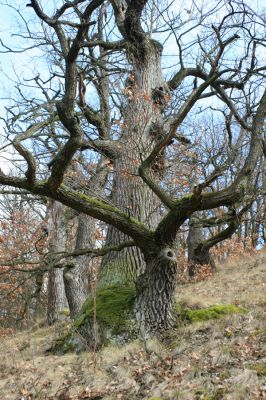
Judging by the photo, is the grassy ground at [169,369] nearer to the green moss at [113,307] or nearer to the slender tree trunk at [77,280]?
the green moss at [113,307]

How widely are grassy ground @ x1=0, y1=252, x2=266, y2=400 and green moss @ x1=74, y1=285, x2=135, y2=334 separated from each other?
53 centimetres

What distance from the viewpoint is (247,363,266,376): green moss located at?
4.87m

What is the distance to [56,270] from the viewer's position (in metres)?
14.2

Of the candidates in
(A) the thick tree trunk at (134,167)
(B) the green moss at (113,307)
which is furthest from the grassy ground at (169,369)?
(A) the thick tree trunk at (134,167)

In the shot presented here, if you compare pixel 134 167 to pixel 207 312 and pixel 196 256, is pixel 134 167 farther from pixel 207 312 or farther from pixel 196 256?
pixel 196 256

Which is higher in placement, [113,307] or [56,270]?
[56,270]

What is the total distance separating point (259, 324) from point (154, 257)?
1948 mm

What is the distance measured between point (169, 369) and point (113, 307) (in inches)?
82.1

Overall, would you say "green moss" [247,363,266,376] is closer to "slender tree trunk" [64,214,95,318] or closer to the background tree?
the background tree

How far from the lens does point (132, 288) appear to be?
7.96 meters

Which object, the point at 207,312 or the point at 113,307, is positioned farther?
the point at 207,312

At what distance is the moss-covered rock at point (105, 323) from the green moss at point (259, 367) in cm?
249

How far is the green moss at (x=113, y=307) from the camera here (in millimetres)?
7426

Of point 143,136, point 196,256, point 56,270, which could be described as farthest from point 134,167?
point 196,256
